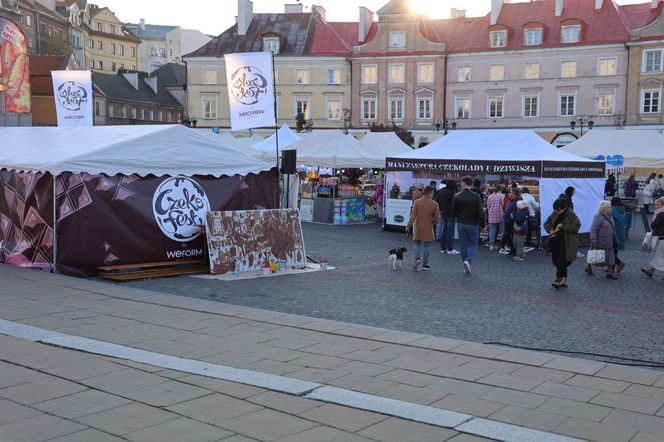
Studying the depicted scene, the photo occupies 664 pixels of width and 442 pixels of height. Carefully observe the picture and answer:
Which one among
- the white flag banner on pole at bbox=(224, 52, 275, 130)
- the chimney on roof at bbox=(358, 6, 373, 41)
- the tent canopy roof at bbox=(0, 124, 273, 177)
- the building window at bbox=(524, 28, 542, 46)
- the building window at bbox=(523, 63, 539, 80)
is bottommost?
the tent canopy roof at bbox=(0, 124, 273, 177)

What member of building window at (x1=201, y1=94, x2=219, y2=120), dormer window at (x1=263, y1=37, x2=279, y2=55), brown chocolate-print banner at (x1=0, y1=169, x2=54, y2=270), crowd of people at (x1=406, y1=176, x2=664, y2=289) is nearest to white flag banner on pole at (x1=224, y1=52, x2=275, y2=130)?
crowd of people at (x1=406, y1=176, x2=664, y2=289)

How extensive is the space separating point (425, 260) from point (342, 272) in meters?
1.76

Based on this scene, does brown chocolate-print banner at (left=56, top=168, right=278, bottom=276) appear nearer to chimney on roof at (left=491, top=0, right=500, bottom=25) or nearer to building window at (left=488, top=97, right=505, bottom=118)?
building window at (left=488, top=97, right=505, bottom=118)

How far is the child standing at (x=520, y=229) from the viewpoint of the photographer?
15820 mm

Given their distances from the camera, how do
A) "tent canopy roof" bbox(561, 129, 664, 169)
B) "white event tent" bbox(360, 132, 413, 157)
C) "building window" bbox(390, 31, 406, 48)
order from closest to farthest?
"tent canopy roof" bbox(561, 129, 664, 169)
"white event tent" bbox(360, 132, 413, 157)
"building window" bbox(390, 31, 406, 48)

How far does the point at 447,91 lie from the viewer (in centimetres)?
5828

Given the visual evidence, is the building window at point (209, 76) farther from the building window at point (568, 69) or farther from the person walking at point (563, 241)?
the person walking at point (563, 241)

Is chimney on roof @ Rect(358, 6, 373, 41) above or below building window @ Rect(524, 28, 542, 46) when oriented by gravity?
above

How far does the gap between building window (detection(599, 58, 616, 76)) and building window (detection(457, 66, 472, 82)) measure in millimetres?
10306

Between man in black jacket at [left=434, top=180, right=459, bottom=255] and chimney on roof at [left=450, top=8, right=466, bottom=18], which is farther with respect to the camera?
chimney on roof at [left=450, top=8, right=466, bottom=18]

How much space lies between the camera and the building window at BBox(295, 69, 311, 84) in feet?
205

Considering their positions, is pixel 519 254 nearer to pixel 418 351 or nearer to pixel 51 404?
pixel 418 351

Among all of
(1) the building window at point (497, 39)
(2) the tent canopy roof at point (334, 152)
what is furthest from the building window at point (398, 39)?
(2) the tent canopy roof at point (334, 152)

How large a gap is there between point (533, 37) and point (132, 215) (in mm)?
49666
